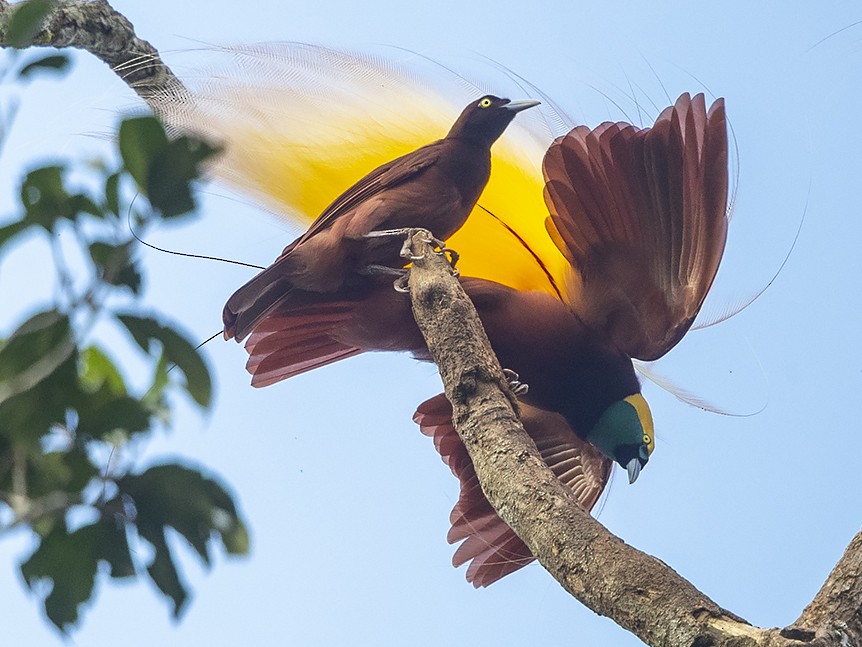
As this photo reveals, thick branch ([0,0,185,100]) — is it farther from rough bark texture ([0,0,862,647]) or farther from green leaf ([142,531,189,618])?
green leaf ([142,531,189,618])

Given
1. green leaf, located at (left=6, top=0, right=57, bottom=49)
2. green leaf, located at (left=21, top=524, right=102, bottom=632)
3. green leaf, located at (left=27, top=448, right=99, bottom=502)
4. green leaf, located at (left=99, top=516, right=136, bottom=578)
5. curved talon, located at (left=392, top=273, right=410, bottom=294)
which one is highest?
green leaf, located at (left=6, top=0, right=57, bottom=49)

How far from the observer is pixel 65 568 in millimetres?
818

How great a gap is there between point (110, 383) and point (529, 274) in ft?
5.70

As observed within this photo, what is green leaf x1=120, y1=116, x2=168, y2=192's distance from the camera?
0.87m

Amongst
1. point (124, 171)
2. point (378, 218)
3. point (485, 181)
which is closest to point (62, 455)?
point (124, 171)

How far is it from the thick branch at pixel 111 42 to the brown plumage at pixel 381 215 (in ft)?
1.73

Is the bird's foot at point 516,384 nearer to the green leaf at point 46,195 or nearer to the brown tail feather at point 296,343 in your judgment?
the brown tail feather at point 296,343

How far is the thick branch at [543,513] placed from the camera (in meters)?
1.48

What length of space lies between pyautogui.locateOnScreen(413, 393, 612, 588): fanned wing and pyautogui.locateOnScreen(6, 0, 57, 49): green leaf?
157cm

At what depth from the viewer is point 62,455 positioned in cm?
84

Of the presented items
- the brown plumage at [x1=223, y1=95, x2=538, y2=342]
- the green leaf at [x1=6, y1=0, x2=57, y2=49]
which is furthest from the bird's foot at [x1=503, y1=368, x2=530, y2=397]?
the green leaf at [x1=6, y1=0, x2=57, y2=49]

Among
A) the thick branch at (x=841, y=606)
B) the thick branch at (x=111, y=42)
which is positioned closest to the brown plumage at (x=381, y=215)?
the thick branch at (x=111, y=42)

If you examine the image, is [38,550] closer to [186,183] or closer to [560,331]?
[186,183]

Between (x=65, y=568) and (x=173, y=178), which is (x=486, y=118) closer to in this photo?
(x=173, y=178)
